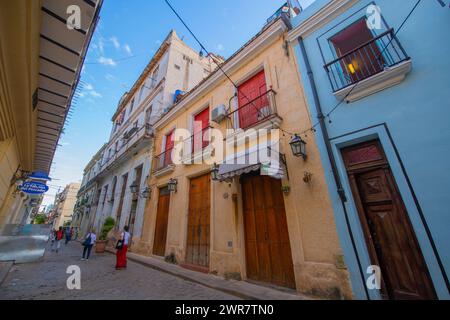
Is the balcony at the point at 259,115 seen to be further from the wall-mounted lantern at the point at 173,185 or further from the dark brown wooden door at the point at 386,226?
the wall-mounted lantern at the point at 173,185

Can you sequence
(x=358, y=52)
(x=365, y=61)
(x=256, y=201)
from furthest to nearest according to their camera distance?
(x=256, y=201) < (x=358, y=52) < (x=365, y=61)

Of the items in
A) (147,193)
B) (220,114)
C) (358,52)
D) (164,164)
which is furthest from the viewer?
(147,193)

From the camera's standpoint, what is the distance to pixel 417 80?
3.67 meters

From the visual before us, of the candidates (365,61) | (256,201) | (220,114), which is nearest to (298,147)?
(256,201)

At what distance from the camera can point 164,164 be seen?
10.1m

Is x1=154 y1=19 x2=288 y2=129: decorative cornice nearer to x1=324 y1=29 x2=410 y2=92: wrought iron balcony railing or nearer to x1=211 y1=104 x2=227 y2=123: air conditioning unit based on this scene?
x1=211 y1=104 x2=227 y2=123: air conditioning unit

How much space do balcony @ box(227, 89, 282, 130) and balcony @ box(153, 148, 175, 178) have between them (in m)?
4.17

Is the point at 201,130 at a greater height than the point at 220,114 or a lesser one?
greater

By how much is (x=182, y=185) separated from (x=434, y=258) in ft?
24.6

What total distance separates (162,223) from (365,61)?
9.66 metres

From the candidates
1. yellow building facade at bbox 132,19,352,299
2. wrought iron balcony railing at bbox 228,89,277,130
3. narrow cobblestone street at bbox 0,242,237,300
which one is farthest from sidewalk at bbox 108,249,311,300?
wrought iron balcony railing at bbox 228,89,277,130

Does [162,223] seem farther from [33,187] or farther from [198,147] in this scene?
[33,187]

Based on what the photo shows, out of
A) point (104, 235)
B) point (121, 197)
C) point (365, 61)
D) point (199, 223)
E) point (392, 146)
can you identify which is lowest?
point (104, 235)

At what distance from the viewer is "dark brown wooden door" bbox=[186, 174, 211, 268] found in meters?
6.77
